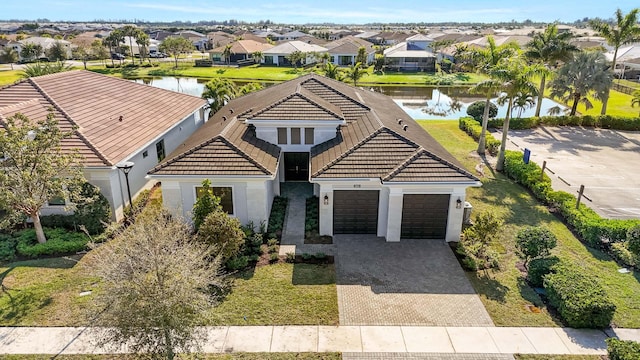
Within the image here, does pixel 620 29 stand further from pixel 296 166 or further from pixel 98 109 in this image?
pixel 98 109

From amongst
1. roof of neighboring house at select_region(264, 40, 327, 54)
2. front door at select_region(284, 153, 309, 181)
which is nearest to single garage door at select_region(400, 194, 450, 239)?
front door at select_region(284, 153, 309, 181)

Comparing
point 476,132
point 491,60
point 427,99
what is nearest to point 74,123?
point 491,60

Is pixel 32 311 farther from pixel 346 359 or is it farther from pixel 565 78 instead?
pixel 565 78

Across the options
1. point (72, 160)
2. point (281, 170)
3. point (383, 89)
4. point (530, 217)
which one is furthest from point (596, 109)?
point (72, 160)

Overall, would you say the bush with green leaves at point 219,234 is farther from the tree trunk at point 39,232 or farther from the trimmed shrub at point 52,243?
the tree trunk at point 39,232

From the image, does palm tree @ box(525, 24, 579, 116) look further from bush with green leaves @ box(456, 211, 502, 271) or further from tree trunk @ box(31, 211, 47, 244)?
tree trunk @ box(31, 211, 47, 244)
